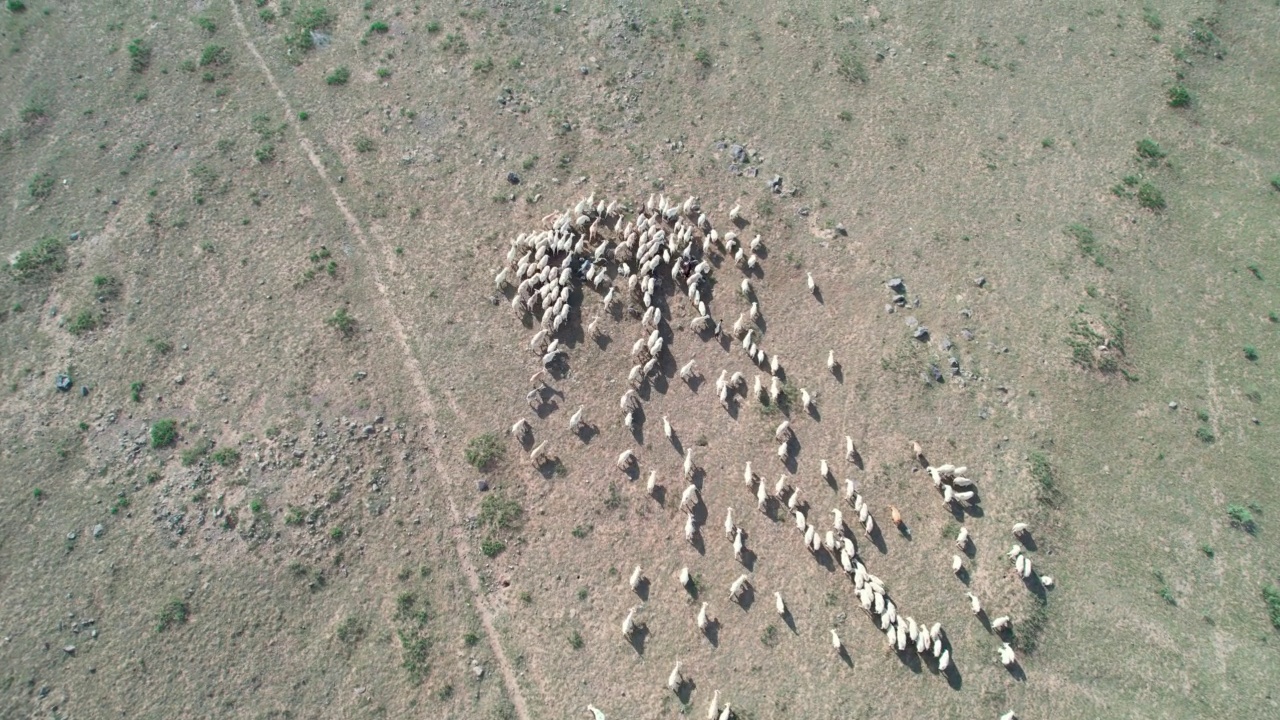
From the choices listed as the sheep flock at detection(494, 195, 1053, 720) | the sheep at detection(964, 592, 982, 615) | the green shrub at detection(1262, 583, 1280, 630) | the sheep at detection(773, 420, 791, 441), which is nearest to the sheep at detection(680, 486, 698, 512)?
the sheep flock at detection(494, 195, 1053, 720)

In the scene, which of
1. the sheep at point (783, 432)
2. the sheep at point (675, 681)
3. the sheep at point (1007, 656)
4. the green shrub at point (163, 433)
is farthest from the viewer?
the sheep at point (783, 432)

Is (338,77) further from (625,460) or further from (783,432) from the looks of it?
(783,432)

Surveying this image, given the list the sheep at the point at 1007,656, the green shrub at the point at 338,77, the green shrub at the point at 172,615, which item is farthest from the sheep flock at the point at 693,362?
the green shrub at the point at 338,77

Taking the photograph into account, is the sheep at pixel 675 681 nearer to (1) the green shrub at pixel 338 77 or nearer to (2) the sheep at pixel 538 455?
(2) the sheep at pixel 538 455

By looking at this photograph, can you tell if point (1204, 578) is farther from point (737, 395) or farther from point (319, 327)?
point (319, 327)

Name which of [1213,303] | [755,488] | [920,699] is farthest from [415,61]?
[1213,303]

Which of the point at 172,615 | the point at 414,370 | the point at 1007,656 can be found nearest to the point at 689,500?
the point at 1007,656
